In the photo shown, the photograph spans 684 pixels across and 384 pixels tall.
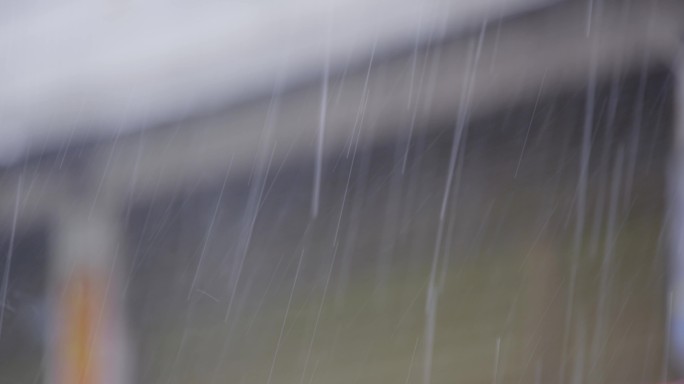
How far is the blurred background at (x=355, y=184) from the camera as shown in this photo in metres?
3.27

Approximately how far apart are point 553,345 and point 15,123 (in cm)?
242


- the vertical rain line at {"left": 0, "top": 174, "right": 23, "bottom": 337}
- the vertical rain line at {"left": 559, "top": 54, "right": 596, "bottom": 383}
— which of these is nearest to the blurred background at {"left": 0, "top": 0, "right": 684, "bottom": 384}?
the vertical rain line at {"left": 559, "top": 54, "right": 596, "bottom": 383}

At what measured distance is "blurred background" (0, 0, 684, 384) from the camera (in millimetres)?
3268

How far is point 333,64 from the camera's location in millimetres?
3357

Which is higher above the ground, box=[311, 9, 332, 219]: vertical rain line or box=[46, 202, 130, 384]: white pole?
box=[311, 9, 332, 219]: vertical rain line

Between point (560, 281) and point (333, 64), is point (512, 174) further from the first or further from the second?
point (333, 64)

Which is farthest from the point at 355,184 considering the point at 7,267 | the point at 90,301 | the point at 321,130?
the point at 7,267

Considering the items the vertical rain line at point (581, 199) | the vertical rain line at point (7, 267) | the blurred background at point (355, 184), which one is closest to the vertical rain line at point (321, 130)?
the blurred background at point (355, 184)

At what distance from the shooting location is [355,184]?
3.94 meters

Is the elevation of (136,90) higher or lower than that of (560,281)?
higher

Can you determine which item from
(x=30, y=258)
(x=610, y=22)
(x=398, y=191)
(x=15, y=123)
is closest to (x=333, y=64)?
(x=398, y=191)

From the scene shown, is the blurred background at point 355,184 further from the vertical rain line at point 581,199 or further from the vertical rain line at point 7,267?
the vertical rain line at point 7,267

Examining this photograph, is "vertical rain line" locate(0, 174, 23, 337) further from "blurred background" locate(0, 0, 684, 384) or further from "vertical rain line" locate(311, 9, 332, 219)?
"vertical rain line" locate(311, 9, 332, 219)

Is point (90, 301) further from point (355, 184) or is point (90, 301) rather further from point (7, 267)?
point (355, 184)
